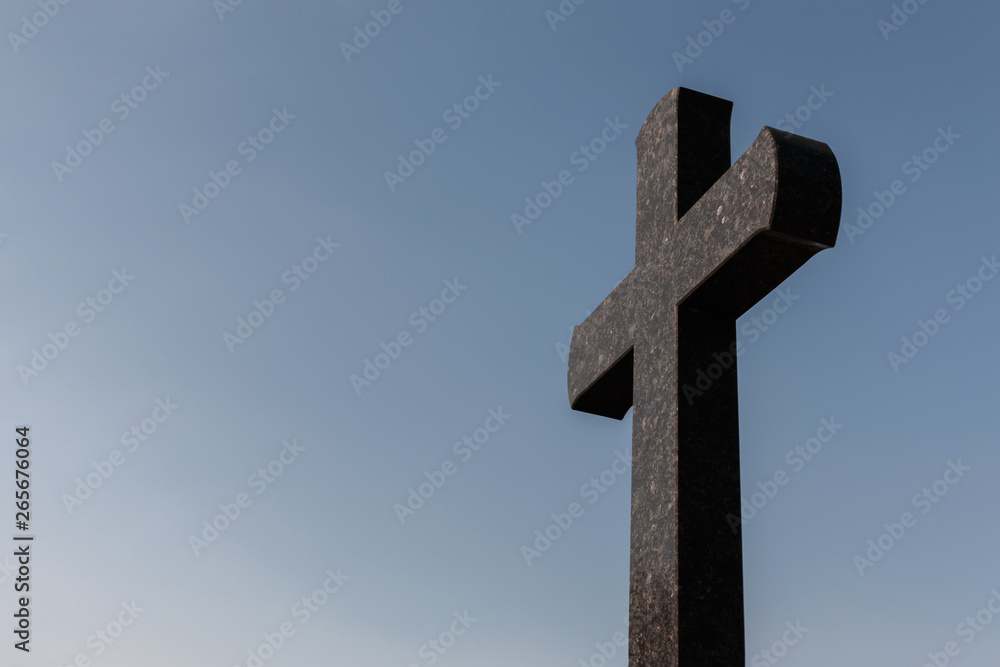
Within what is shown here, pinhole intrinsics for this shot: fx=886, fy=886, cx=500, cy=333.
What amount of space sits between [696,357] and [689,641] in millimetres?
957

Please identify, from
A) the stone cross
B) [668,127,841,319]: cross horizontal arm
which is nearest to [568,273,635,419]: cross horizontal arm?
the stone cross

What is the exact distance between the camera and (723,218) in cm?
299

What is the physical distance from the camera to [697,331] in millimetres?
3170

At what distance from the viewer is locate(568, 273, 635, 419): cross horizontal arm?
12.1 ft

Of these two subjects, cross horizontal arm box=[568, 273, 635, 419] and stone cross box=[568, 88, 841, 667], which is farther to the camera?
cross horizontal arm box=[568, 273, 635, 419]

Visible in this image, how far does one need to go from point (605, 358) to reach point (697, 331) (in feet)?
2.31

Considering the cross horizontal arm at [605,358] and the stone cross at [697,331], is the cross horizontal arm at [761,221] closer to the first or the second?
the stone cross at [697,331]

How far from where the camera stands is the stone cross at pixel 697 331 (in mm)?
2711

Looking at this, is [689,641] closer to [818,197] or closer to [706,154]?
[818,197]

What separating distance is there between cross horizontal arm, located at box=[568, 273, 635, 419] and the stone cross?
24 millimetres

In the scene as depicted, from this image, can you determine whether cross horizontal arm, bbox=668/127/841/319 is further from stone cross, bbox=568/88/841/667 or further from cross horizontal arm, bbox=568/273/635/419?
cross horizontal arm, bbox=568/273/635/419

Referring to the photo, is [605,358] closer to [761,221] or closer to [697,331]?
[697,331]

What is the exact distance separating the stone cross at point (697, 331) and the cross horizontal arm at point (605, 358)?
0.08 feet

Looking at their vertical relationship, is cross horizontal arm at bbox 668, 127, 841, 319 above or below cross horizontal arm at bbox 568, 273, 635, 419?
above
